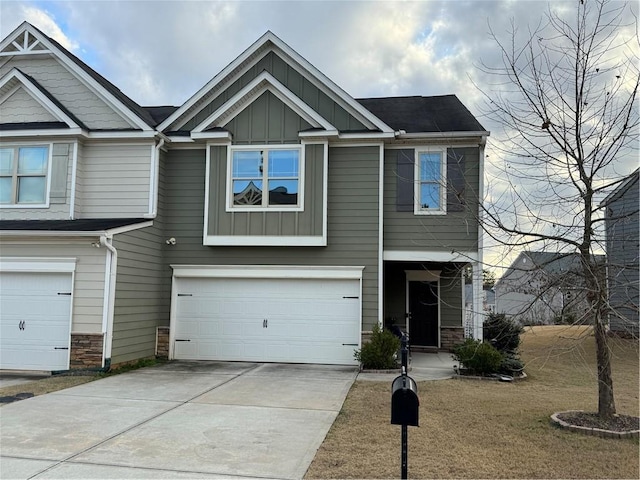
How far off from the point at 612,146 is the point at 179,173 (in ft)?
32.6

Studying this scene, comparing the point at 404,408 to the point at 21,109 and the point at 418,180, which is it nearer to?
the point at 418,180

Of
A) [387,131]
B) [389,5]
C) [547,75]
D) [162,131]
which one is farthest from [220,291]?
[547,75]

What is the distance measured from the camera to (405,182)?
493 inches

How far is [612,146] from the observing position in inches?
253

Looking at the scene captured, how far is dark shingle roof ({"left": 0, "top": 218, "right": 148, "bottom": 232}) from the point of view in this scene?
1062 centimetres

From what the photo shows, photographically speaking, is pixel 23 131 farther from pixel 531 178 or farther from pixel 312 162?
pixel 531 178

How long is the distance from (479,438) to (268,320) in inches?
280

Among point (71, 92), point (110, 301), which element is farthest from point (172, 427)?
point (71, 92)

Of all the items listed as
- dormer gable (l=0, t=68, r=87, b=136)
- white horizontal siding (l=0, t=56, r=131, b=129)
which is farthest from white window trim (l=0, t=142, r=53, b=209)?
white horizontal siding (l=0, t=56, r=131, b=129)

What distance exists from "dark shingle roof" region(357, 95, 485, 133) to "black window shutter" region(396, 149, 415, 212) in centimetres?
70

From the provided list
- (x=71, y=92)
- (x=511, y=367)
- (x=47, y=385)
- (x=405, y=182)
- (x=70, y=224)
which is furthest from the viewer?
(x=71, y=92)

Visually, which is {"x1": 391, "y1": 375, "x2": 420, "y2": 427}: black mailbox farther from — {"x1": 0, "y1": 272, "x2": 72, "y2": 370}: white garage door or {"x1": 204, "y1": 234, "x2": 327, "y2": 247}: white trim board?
{"x1": 0, "y1": 272, "x2": 72, "y2": 370}: white garage door

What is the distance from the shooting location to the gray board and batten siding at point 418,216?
12.2 m

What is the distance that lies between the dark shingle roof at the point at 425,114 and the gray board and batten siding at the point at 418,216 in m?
0.60
